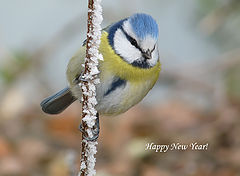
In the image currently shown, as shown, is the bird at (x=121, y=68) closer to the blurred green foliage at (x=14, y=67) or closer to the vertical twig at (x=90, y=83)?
the vertical twig at (x=90, y=83)

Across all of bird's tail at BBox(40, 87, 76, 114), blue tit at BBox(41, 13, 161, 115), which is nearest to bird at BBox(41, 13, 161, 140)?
blue tit at BBox(41, 13, 161, 115)

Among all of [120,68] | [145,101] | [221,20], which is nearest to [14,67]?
[145,101]

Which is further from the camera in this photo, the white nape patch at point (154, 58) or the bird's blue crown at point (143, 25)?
the white nape patch at point (154, 58)

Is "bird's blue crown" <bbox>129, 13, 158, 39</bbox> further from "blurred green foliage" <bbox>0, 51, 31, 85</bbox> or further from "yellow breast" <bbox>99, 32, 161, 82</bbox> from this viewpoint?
"blurred green foliage" <bbox>0, 51, 31, 85</bbox>

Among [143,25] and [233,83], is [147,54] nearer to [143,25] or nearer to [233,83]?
[143,25]

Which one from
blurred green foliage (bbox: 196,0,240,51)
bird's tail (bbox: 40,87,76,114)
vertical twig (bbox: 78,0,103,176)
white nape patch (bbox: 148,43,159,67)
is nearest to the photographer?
vertical twig (bbox: 78,0,103,176)

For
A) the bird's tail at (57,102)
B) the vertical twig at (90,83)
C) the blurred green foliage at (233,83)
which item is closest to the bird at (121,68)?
the bird's tail at (57,102)

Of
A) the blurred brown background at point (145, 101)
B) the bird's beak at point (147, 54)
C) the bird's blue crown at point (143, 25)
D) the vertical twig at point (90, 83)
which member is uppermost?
the blurred brown background at point (145, 101)
